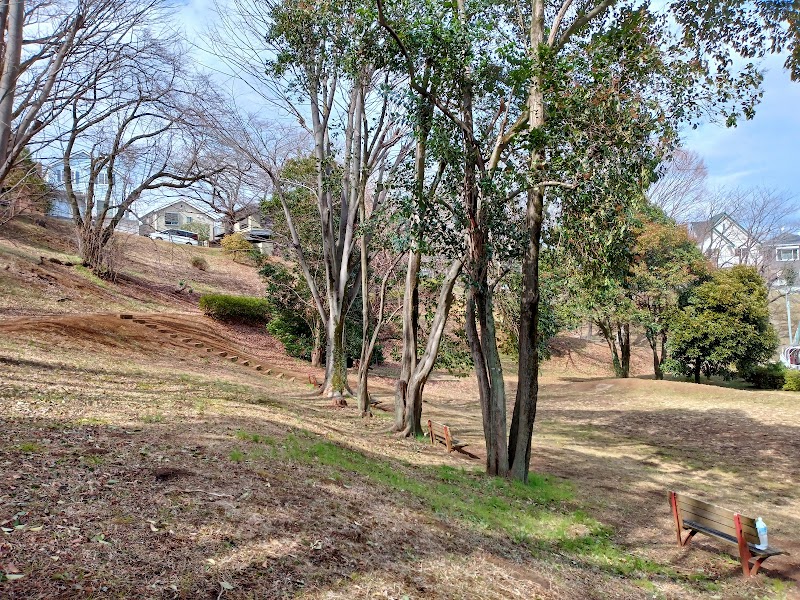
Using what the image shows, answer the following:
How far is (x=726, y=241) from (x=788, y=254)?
15281mm

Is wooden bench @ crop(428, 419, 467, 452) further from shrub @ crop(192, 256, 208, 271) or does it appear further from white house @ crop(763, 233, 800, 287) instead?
white house @ crop(763, 233, 800, 287)

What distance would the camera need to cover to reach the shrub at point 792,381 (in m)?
20.8

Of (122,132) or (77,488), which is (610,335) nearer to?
(122,132)

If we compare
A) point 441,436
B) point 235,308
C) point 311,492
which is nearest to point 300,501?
point 311,492

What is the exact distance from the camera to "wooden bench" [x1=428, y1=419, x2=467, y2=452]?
10.6 meters

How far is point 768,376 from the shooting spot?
2181 centimetres

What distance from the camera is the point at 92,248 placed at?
925 inches

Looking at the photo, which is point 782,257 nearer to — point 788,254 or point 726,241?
point 788,254

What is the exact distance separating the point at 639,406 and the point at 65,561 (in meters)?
18.5

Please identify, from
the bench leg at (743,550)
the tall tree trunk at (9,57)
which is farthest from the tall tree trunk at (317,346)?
the bench leg at (743,550)

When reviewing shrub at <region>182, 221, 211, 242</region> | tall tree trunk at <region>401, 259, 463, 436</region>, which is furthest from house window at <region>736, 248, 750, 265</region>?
shrub at <region>182, 221, 211, 242</region>

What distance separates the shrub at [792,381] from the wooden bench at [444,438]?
50.6 ft

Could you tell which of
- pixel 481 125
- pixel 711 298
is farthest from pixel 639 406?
pixel 481 125

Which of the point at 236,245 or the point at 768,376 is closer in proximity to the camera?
the point at 768,376
